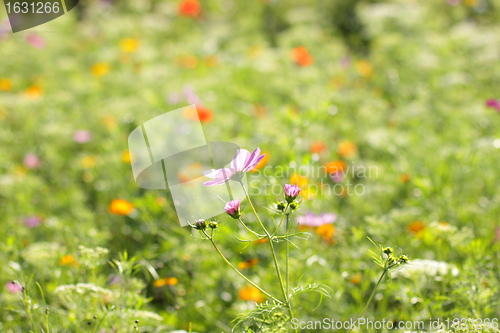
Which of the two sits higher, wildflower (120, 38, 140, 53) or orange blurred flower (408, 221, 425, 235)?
wildflower (120, 38, 140, 53)

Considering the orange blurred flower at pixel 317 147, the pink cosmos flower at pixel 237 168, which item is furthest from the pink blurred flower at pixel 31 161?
the pink cosmos flower at pixel 237 168

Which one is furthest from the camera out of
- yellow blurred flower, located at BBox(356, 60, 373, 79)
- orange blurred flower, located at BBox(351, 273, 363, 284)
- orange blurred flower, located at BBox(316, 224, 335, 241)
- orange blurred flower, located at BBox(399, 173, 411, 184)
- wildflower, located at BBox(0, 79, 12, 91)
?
yellow blurred flower, located at BBox(356, 60, 373, 79)

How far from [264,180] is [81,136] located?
1479 millimetres

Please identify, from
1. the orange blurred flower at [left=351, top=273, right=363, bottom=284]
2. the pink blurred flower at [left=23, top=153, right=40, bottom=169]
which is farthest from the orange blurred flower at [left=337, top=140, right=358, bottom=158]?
the pink blurred flower at [left=23, top=153, right=40, bottom=169]

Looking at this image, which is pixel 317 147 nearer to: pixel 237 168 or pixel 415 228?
pixel 415 228

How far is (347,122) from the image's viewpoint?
257 centimetres

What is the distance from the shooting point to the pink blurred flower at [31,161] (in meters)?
2.29

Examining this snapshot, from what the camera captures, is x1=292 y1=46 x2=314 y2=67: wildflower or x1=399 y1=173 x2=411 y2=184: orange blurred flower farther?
x1=292 y1=46 x2=314 y2=67: wildflower

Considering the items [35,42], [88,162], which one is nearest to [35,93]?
[88,162]

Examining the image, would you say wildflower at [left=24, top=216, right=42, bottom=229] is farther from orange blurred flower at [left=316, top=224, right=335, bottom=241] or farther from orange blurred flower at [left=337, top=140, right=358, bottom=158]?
orange blurred flower at [left=337, top=140, right=358, bottom=158]

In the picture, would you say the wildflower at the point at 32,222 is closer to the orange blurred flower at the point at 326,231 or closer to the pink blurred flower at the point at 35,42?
the orange blurred flower at the point at 326,231

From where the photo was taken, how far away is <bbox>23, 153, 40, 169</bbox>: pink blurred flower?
2.29 metres

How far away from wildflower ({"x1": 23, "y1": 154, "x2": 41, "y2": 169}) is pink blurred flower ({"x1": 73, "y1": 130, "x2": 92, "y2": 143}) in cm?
27

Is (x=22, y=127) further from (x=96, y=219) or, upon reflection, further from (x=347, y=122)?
(x=347, y=122)
